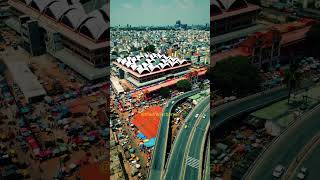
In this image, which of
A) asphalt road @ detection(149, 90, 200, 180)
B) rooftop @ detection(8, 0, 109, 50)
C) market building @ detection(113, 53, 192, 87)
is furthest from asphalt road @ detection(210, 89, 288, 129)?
rooftop @ detection(8, 0, 109, 50)

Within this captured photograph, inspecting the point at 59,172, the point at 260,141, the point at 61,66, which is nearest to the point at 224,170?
the point at 260,141

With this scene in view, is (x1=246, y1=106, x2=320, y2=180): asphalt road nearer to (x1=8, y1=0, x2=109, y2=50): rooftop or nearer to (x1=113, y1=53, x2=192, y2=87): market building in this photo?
(x1=113, y1=53, x2=192, y2=87): market building

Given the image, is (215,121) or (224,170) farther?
(215,121)

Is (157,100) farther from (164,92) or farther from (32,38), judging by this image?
(32,38)

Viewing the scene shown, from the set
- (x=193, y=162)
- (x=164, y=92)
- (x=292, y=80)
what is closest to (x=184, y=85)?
(x=164, y=92)

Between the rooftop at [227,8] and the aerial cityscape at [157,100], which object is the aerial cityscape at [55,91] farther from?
the rooftop at [227,8]

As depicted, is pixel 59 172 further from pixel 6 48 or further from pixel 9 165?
pixel 6 48
